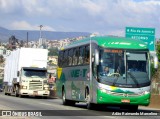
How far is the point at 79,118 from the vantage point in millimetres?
18750

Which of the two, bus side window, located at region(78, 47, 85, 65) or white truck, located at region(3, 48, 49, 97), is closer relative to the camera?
bus side window, located at region(78, 47, 85, 65)

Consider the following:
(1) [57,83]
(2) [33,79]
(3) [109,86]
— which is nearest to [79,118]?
(3) [109,86]

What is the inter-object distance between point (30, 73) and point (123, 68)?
21680 mm

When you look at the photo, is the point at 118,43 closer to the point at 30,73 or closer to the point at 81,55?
the point at 81,55

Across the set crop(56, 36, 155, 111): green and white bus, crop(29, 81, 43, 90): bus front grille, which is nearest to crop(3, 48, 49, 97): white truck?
crop(29, 81, 43, 90): bus front grille

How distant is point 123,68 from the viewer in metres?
22.7

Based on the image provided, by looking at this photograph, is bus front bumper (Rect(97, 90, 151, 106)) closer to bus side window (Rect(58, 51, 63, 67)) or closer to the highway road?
the highway road

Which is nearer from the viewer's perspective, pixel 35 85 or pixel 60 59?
pixel 60 59

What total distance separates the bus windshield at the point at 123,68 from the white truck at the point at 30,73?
20.9m

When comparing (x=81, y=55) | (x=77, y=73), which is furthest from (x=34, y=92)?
(x=81, y=55)

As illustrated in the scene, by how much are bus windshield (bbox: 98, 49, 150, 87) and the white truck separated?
20.9 m

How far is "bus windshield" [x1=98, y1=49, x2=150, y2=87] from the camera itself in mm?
22625

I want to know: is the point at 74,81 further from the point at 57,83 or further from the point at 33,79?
the point at 33,79

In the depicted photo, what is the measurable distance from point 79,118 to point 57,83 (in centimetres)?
1341
